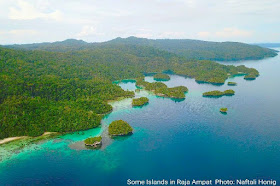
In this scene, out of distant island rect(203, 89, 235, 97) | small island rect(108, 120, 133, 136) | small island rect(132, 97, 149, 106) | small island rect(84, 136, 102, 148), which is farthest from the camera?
distant island rect(203, 89, 235, 97)

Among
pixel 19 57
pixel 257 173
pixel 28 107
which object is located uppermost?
pixel 19 57

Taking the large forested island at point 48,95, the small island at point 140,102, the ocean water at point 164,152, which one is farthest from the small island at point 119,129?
the small island at point 140,102

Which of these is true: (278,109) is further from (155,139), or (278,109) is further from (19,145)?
(19,145)

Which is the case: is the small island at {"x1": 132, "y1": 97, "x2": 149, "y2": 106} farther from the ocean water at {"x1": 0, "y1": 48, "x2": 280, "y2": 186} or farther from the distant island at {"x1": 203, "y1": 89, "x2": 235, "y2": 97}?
the distant island at {"x1": 203, "y1": 89, "x2": 235, "y2": 97}

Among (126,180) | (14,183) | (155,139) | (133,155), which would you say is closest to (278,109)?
(155,139)

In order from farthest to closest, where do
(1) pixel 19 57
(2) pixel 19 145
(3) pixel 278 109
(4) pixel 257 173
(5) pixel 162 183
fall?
(1) pixel 19 57, (3) pixel 278 109, (2) pixel 19 145, (4) pixel 257 173, (5) pixel 162 183

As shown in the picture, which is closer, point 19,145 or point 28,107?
point 19,145

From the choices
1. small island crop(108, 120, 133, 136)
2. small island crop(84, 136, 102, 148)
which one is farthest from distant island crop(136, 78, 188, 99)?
small island crop(84, 136, 102, 148)

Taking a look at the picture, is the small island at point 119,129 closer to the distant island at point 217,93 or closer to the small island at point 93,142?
the small island at point 93,142
